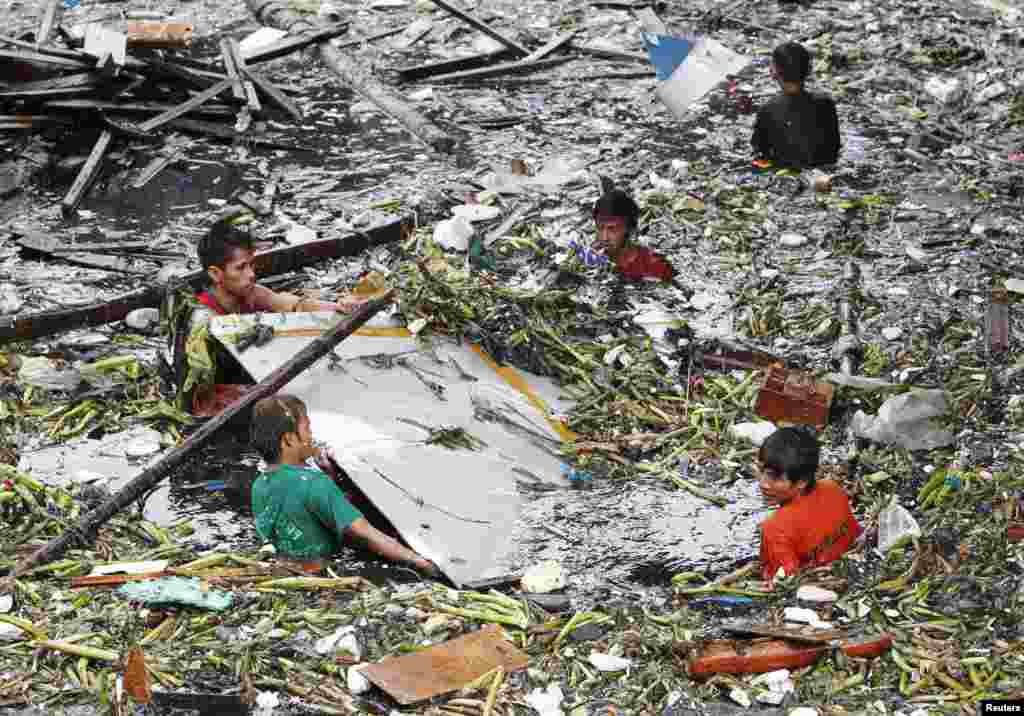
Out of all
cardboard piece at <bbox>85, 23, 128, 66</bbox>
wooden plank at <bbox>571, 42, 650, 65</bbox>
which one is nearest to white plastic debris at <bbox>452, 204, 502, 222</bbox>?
cardboard piece at <bbox>85, 23, 128, 66</bbox>

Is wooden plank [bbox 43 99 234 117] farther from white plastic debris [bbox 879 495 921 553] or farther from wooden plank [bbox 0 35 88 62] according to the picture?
white plastic debris [bbox 879 495 921 553]

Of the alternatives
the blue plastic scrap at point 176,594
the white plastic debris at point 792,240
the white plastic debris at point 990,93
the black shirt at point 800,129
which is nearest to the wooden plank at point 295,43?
the black shirt at point 800,129

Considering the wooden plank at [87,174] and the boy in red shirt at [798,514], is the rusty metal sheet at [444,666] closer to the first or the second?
the boy in red shirt at [798,514]

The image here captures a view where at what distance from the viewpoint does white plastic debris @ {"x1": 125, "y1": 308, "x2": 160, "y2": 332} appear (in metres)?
7.33

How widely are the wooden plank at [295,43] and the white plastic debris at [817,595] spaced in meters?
7.59

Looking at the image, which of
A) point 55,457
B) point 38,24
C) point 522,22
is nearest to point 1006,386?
point 55,457

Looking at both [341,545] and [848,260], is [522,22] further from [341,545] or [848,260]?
[341,545]

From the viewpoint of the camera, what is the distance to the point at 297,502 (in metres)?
5.17

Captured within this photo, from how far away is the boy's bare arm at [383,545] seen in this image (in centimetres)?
519

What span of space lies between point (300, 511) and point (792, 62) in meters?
5.42

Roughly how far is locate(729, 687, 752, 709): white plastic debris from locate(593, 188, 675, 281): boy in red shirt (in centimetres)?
373

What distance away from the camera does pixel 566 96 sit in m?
10.7

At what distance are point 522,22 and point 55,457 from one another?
7.23 meters

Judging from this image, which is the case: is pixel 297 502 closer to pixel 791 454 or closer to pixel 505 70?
pixel 791 454
